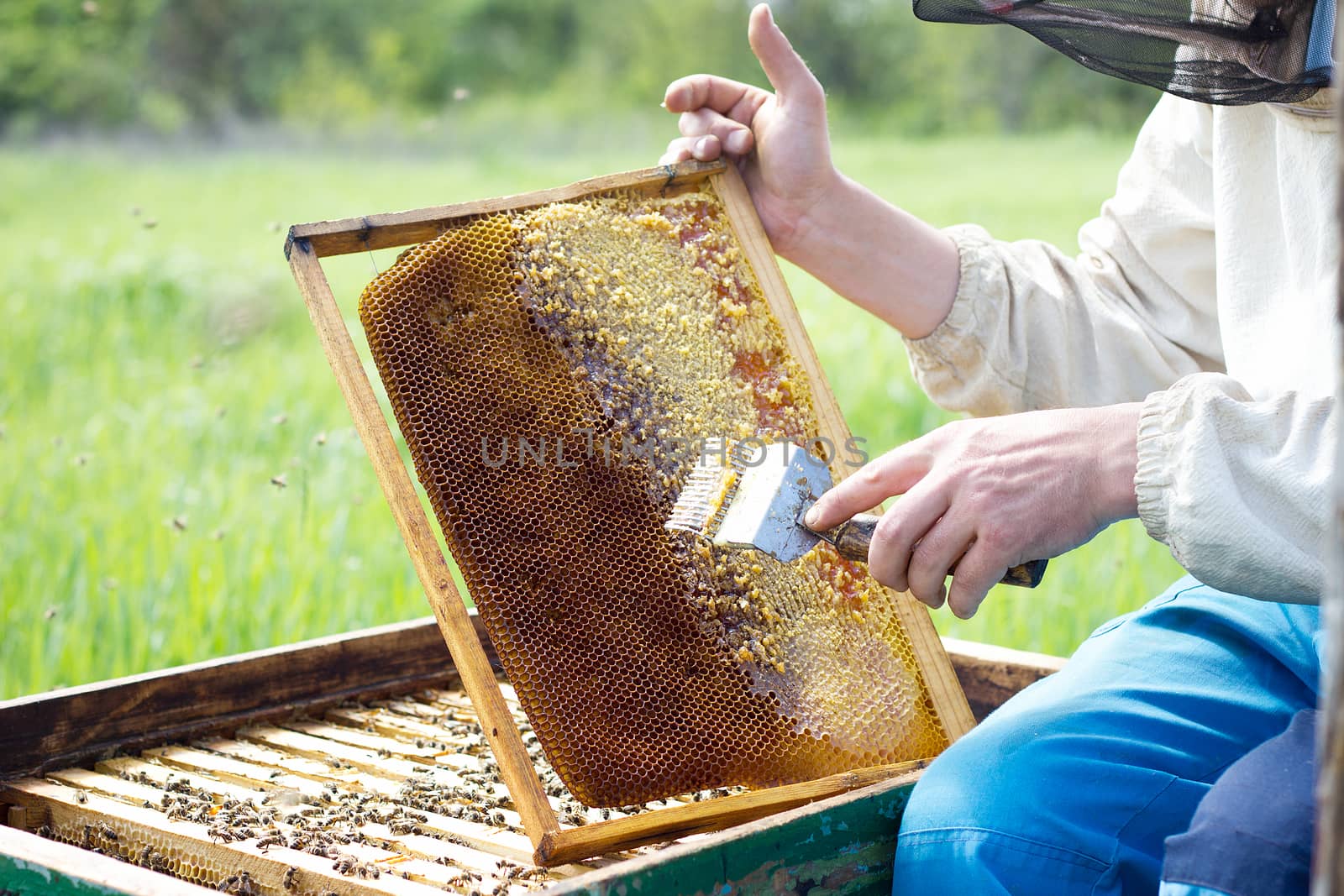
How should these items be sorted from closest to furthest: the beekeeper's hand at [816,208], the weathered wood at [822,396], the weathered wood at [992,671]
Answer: the weathered wood at [822,396]
the beekeeper's hand at [816,208]
the weathered wood at [992,671]

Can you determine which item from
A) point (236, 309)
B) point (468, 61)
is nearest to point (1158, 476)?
point (236, 309)

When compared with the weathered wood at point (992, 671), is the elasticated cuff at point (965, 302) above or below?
above

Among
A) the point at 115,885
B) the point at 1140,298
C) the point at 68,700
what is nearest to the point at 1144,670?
the point at 1140,298

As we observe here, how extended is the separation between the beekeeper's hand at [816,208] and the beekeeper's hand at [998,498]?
678 mm

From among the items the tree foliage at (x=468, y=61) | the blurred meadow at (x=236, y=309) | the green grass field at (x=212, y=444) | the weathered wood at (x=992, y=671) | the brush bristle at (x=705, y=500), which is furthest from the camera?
the tree foliage at (x=468, y=61)

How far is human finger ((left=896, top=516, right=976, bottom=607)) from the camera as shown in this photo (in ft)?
4.99

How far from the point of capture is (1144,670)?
66.9 inches

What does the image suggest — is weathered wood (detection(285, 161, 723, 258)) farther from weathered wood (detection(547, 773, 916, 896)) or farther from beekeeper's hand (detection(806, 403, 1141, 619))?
weathered wood (detection(547, 773, 916, 896))

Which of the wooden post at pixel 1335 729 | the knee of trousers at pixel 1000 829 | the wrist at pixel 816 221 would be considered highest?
the wrist at pixel 816 221

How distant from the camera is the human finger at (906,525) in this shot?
153 centimetres

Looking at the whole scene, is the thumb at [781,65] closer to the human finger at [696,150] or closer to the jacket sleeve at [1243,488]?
the human finger at [696,150]

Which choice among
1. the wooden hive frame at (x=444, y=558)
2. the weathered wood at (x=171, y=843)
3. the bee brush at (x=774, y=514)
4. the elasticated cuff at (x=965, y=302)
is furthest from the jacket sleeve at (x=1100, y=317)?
the weathered wood at (x=171, y=843)

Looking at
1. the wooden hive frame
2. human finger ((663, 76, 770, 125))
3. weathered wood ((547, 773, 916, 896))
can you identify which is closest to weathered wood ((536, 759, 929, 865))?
the wooden hive frame

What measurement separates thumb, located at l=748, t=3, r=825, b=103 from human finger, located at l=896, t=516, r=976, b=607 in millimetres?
871
